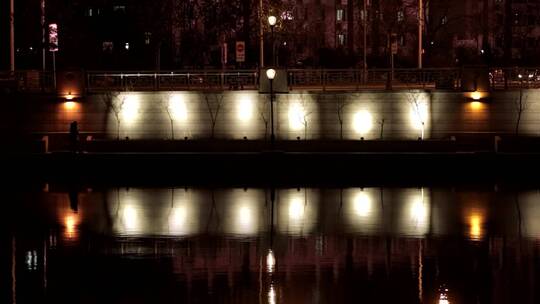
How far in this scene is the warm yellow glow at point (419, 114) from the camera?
4572 cm

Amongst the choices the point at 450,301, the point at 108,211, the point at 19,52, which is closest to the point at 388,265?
Answer: the point at 450,301

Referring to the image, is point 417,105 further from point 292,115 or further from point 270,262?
point 270,262

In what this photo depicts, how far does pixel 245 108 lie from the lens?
Answer: 46.2 metres

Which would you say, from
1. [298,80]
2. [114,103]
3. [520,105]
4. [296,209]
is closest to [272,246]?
[296,209]

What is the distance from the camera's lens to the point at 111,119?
152 ft

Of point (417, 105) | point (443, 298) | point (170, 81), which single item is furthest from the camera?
point (170, 81)

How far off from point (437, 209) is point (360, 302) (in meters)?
12.2

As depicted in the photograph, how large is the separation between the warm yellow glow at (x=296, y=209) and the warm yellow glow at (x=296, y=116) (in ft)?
48.2

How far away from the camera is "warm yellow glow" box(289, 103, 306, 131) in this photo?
4616cm

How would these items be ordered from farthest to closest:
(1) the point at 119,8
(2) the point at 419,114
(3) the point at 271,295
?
(1) the point at 119,8 < (2) the point at 419,114 < (3) the point at 271,295

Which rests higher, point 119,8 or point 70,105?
point 119,8

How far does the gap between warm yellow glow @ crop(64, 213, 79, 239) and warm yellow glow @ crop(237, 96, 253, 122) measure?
733 inches

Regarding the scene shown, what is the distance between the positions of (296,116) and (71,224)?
68.9ft

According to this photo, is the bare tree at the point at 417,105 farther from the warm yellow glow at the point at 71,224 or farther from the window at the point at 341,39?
the window at the point at 341,39
